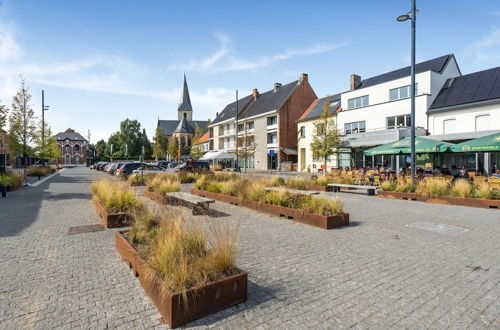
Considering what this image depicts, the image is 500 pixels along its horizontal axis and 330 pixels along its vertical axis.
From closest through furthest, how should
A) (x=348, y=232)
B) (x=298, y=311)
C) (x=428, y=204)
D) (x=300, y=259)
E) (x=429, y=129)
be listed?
1. (x=298, y=311)
2. (x=300, y=259)
3. (x=348, y=232)
4. (x=428, y=204)
5. (x=429, y=129)

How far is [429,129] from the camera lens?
25.2m

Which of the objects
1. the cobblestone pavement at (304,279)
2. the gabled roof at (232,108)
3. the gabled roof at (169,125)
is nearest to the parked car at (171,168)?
the cobblestone pavement at (304,279)

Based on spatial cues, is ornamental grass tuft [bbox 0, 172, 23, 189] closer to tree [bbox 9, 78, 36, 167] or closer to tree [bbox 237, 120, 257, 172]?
tree [bbox 9, 78, 36, 167]

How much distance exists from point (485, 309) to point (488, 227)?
15.7 feet

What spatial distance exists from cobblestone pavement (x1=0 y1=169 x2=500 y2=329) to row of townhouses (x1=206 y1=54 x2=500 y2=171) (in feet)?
61.7

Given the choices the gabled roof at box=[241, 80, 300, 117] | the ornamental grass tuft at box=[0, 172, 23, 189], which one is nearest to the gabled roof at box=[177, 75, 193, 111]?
the gabled roof at box=[241, 80, 300, 117]

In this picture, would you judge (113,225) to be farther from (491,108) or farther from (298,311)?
(491,108)

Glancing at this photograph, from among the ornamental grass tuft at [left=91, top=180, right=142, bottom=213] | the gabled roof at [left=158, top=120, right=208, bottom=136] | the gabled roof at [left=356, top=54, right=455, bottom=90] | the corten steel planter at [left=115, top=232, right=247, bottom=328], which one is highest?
the gabled roof at [left=158, top=120, right=208, bottom=136]

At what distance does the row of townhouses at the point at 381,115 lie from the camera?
22.8 meters

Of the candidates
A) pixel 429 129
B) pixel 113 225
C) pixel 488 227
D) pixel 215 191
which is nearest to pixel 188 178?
pixel 215 191

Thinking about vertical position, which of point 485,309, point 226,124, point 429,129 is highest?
point 226,124

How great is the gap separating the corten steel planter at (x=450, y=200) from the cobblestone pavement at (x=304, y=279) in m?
2.81

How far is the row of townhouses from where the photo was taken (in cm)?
2277

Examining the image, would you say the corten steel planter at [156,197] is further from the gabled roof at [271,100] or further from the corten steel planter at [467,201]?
the gabled roof at [271,100]
